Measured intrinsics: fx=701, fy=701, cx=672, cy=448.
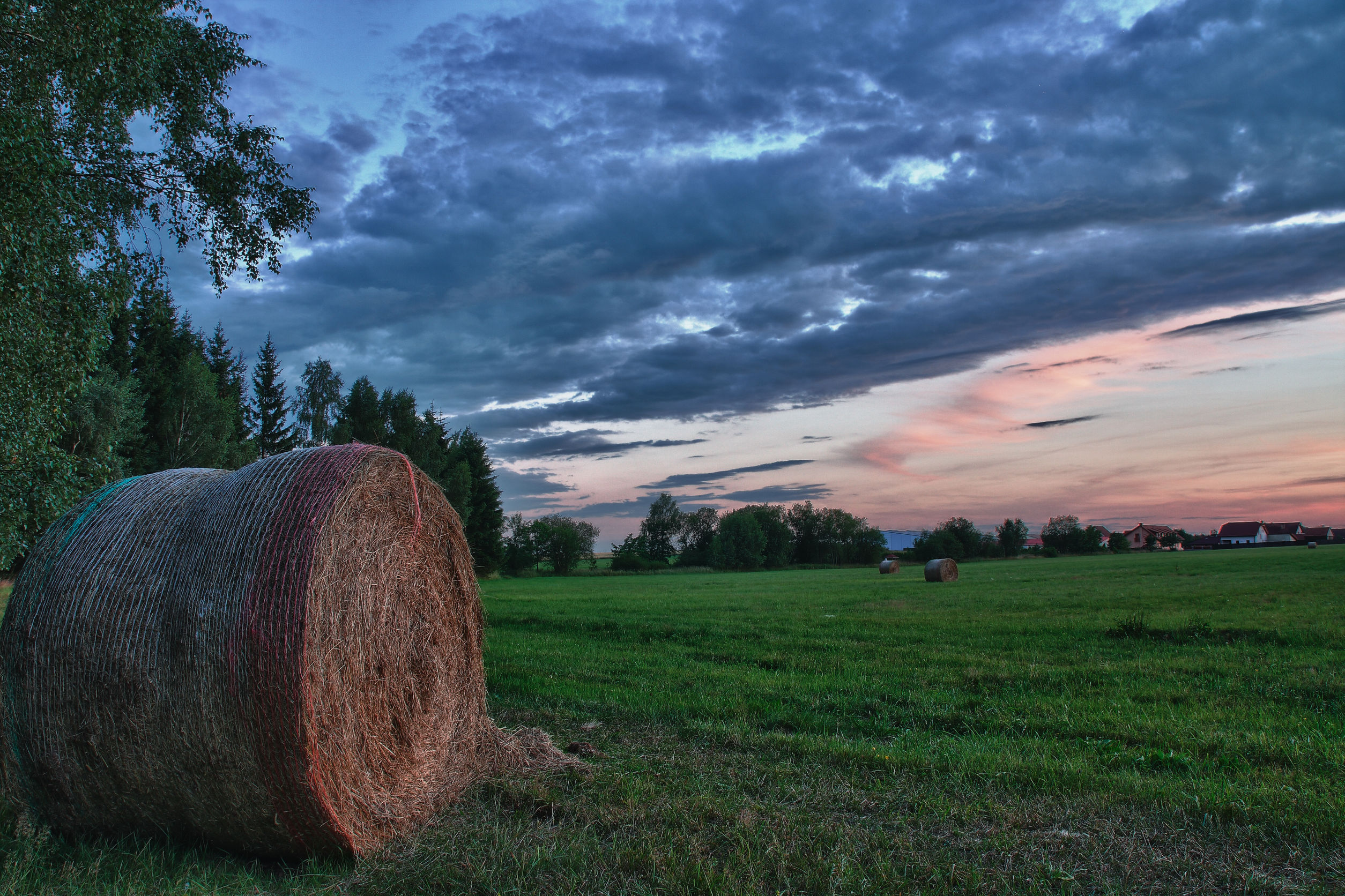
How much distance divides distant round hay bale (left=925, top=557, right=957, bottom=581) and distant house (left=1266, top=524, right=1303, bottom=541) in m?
138

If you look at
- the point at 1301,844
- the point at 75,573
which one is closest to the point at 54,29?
the point at 75,573

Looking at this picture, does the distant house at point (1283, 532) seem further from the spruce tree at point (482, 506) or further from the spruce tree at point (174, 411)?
the spruce tree at point (174, 411)

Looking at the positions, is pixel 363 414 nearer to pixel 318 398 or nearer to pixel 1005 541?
pixel 318 398

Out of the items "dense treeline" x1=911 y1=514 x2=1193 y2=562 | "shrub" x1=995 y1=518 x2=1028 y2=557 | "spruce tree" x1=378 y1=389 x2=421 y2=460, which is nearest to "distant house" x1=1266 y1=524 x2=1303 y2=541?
"dense treeline" x1=911 y1=514 x2=1193 y2=562

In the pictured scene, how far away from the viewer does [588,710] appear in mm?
7930

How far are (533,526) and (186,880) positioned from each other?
278 ft

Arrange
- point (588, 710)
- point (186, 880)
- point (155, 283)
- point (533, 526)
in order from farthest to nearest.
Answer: point (533, 526), point (155, 283), point (588, 710), point (186, 880)

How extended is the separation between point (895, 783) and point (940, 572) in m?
31.5

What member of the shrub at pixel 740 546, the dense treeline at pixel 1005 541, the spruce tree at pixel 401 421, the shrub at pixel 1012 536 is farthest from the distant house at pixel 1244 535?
the spruce tree at pixel 401 421

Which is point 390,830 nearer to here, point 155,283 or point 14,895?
point 14,895

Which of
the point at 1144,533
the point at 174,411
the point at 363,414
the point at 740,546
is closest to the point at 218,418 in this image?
the point at 174,411

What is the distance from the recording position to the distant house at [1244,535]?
429 feet

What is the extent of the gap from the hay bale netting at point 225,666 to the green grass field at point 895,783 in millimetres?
289

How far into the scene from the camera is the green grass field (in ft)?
12.9
